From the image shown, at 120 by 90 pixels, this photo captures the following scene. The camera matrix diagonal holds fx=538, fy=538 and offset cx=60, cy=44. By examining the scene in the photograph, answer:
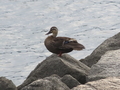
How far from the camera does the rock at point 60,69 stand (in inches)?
478

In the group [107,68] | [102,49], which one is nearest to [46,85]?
[107,68]

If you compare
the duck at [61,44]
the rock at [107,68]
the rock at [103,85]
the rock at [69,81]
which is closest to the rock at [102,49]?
the duck at [61,44]

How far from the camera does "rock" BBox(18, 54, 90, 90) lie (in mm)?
12141

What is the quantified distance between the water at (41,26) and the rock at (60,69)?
15.7 feet

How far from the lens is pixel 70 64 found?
12461 mm

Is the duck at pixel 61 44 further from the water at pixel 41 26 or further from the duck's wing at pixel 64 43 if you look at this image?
the water at pixel 41 26

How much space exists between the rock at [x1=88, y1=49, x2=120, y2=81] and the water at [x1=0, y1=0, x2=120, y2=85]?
20.8 feet

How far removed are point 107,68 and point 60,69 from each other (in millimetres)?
1674

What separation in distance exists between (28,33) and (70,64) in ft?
35.6

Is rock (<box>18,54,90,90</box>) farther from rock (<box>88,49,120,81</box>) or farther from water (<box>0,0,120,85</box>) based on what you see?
water (<box>0,0,120,85</box>)

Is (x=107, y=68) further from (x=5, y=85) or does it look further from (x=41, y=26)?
(x=41, y=26)

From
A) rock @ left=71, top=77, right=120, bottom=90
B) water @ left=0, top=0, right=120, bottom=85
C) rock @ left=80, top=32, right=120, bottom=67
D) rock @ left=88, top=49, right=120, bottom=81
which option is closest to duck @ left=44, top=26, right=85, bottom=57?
rock @ left=80, top=32, right=120, bottom=67

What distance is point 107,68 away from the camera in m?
10.9

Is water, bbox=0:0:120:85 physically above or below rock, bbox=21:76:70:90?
below
